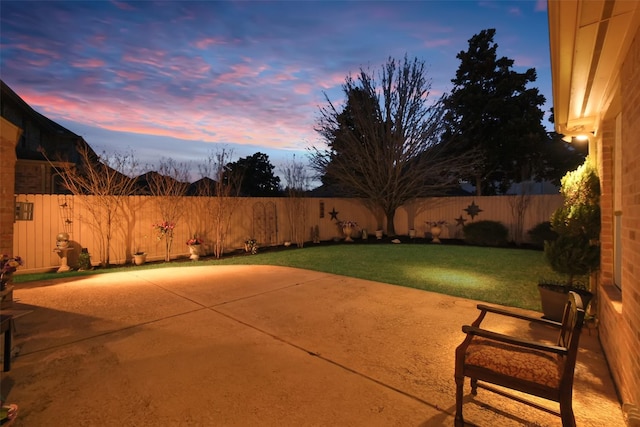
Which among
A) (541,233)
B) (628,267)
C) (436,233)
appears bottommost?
(436,233)

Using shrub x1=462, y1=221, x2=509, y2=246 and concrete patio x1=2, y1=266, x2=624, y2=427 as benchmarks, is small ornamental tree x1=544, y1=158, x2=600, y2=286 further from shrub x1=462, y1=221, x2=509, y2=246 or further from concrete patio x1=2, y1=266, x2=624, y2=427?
shrub x1=462, y1=221, x2=509, y2=246

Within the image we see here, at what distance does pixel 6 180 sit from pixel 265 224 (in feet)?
25.7

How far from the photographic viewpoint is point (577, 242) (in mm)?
3926

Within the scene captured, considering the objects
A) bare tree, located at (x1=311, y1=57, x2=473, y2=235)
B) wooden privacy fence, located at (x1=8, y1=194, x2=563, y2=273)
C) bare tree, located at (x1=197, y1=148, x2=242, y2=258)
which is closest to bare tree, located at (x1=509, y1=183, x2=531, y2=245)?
wooden privacy fence, located at (x1=8, y1=194, x2=563, y2=273)

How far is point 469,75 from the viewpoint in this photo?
749 inches

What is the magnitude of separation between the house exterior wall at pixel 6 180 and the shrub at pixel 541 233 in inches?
549

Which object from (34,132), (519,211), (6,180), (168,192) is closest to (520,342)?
(6,180)

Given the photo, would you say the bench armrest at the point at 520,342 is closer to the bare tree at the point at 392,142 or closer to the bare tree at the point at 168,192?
the bare tree at the point at 168,192

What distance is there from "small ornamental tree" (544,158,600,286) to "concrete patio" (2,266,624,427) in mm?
886

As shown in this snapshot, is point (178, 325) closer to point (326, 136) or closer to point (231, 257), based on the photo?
point (231, 257)

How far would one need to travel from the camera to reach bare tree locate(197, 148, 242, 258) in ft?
33.6

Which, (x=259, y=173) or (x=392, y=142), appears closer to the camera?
(x=392, y=142)

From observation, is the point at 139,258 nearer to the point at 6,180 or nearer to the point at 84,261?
the point at 84,261

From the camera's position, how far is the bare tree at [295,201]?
41.4 ft
